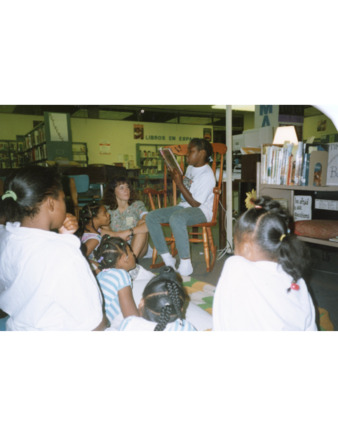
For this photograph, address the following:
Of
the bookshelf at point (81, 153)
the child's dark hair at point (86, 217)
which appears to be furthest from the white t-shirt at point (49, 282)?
the bookshelf at point (81, 153)

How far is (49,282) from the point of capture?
1049mm

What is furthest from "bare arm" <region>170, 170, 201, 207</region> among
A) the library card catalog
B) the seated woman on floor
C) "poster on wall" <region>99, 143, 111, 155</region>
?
"poster on wall" <region>99, 143, 111, 155</region>

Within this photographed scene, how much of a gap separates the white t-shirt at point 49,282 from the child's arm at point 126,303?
0.74ft

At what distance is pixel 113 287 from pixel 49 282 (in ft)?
→ 1.23

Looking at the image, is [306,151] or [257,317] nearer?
[257,317]

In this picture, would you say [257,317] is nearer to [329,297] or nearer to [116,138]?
[329,297]

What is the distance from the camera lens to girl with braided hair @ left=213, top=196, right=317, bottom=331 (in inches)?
40.3

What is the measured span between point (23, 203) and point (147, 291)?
0.60 m

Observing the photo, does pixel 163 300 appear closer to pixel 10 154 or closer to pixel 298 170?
pixel 298 170

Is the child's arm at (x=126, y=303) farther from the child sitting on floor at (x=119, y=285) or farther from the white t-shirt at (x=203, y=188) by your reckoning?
the white t-shirt at (x=203, y=188)

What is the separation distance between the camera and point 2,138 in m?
7.81

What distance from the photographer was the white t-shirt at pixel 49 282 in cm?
105

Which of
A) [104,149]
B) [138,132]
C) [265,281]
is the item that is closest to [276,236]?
[265,281]
